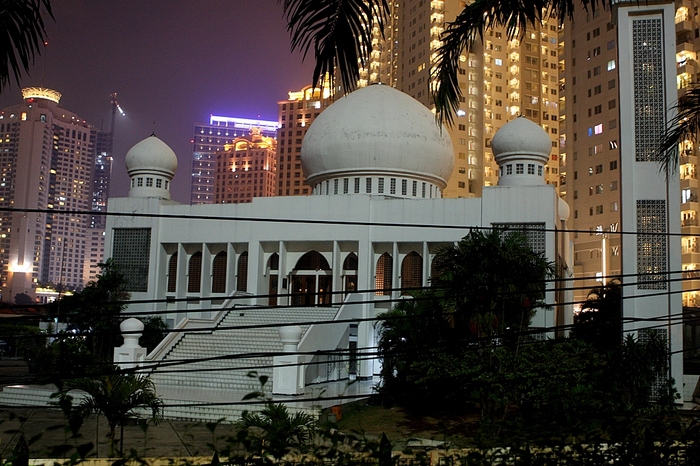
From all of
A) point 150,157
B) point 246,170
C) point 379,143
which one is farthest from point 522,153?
point 246,170

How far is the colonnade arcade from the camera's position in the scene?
2577 cm

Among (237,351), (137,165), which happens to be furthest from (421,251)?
(137,165)

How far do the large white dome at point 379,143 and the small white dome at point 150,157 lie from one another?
6.54 m

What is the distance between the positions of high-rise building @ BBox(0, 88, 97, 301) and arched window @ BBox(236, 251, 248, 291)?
65605 mm

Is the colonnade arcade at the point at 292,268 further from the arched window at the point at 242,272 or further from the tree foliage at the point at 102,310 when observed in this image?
the tree foliage at the point at 102,310

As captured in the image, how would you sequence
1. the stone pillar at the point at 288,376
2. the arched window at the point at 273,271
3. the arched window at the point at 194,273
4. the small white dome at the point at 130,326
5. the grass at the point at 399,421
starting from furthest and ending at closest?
1. the arched window at the point at 194,273
2. the arched window at the point at 273,271
3. the small white dome at the point at 130,326
4. the stone pillar at the point at 288,376
5. the grass at the point at 399,421

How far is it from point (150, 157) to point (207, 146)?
514 ft

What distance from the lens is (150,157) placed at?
31609 mm

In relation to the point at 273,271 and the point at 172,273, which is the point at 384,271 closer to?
the point at 273,271

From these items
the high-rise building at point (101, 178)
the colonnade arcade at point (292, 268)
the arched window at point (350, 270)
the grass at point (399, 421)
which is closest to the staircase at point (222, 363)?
the colonnade arcade at point (292, 268)

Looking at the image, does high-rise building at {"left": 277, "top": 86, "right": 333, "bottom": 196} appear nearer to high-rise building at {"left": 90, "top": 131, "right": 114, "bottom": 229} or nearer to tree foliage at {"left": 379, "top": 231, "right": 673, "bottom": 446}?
high-rise building at {"left": 90, "top": 131, "right": 114, "bottom": 229}

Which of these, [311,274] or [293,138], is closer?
A: [311,274]

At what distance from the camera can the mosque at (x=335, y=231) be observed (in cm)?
2398

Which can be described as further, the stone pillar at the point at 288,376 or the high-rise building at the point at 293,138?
the high-rise building at the point at 293,138
